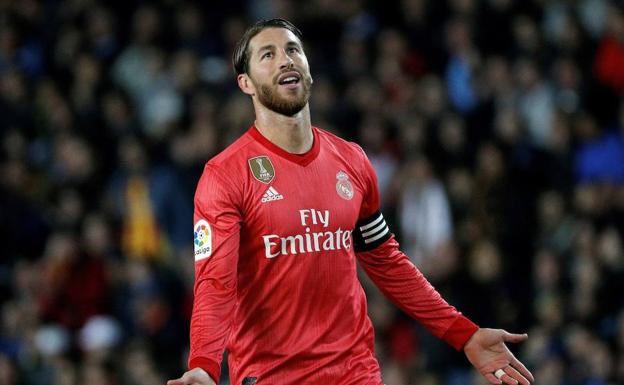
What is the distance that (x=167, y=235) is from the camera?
499 inches

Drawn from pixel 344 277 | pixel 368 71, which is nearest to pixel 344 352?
pixel 344 277

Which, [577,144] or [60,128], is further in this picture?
[60,128]

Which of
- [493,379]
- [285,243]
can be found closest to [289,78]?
[285,243]

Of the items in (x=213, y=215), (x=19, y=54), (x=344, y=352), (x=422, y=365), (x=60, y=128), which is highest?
(x=19, y=54)

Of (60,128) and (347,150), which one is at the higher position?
(60,128)

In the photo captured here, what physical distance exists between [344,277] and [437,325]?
2.05 ft

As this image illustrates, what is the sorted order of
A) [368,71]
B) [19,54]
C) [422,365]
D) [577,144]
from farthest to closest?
[19,54] → [368,71] → [577,144] → [422,365]

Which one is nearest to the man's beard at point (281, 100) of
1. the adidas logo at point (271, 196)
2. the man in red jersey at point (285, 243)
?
the man in red jersey at point (285, 243)

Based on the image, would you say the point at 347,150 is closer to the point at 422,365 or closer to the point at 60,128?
the point at 422,365

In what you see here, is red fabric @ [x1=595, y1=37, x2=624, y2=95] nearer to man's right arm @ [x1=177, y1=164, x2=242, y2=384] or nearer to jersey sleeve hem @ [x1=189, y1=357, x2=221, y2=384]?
man's right arm @ [x1=177, y1=164, x2=242, y2=384]

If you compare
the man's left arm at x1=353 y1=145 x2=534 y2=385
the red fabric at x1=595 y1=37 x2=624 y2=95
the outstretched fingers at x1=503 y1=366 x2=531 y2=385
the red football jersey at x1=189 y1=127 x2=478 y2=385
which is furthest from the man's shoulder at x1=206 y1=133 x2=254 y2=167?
the red fabric at x1=595 y1=37 x2=624 y2=95

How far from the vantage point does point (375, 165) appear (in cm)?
1251

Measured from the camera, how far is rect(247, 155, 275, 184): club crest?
5652mm

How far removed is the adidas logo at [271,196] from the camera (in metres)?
5.61
